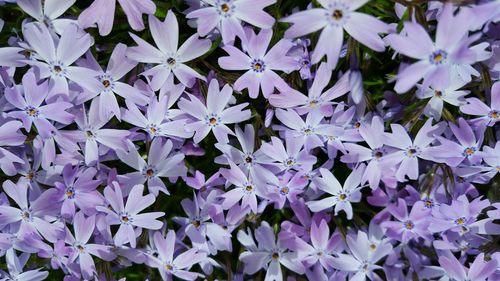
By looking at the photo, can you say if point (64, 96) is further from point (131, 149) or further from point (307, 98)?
point (307, 98)

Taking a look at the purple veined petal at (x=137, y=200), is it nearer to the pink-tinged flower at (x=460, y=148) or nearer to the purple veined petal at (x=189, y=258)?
the purple veined petal at (x=189, y=258)

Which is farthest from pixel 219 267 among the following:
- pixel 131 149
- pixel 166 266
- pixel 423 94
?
pixel 423 94

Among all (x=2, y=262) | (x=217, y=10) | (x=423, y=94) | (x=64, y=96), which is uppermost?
(x=217, y=10)

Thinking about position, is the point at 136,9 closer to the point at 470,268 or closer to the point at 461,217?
the point at 461,217

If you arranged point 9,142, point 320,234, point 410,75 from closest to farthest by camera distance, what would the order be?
point 410,75, point 9,142, point 320,234

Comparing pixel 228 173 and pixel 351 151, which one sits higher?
pixel 351 151

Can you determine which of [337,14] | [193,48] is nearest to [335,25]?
[337,14]

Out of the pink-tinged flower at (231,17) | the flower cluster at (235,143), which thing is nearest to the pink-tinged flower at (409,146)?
the flower cluster at (235,143)
